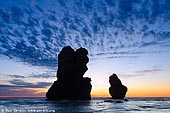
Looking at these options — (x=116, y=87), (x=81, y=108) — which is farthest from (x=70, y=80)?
(x=81, y=108)

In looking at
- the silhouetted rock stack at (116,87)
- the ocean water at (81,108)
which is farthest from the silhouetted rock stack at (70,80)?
the silhouetted rock stack at (116,87)

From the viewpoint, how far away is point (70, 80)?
11844cm

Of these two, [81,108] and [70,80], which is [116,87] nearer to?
[70,80]

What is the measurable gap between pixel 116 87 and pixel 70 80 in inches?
1913

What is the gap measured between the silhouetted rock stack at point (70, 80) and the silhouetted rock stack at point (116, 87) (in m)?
41.3

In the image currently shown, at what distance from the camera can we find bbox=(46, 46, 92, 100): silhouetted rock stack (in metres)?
116

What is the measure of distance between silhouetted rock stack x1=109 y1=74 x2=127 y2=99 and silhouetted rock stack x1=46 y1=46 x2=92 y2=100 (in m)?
41.3

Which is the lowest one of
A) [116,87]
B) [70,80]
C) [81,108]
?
[81,108]

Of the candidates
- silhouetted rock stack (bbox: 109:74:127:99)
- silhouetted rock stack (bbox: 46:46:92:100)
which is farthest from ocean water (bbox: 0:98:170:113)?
silhouetted rock stack (bbox: 109:74:127:99)

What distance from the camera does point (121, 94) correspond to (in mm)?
159250

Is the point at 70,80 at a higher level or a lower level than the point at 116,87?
higher

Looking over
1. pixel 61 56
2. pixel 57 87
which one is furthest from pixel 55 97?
pixel 61 56

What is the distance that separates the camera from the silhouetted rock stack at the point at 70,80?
116 meters

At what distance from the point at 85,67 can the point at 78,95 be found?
15.0m
